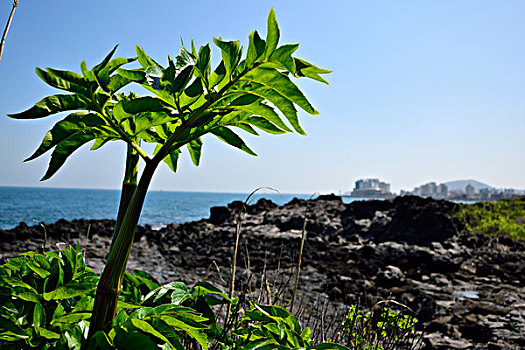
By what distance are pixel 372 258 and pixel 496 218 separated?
228 inches

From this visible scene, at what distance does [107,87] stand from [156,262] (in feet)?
32.9

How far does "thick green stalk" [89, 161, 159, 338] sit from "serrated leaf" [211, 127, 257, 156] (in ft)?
0.77

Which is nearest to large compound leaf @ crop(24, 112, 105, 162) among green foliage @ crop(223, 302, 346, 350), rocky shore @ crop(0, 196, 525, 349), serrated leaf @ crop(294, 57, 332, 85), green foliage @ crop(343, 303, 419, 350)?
serrated leaf @ crop(294, 57, 332, 85)

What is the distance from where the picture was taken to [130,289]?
4.21 ft

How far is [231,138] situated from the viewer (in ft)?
3.44

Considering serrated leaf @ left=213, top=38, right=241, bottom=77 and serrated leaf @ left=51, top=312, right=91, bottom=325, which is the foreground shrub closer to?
serrated leaf @ left=51, top=312, right=91, bottom=325

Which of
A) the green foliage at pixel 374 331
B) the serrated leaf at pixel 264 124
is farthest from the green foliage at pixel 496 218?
the serrated leaf at pixel 264 124

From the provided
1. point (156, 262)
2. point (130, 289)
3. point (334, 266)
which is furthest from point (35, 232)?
point (130, 289)

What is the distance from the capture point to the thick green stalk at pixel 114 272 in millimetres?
950

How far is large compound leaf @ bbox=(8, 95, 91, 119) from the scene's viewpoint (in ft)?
2.85

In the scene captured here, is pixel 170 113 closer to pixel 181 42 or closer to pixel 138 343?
pixel 181 42

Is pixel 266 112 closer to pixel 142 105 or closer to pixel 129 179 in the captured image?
pixel 142 105

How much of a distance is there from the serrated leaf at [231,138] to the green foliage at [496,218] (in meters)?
13.2

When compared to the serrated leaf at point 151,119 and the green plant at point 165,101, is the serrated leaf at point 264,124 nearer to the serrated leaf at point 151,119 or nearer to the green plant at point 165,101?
the green plant at point 165,101
